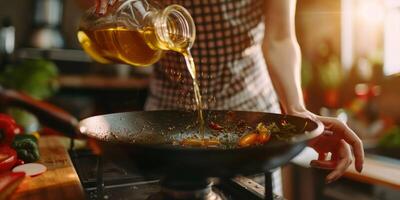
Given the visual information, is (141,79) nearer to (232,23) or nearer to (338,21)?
(338,21)

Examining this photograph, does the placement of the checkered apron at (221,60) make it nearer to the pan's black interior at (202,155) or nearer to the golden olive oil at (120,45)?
the golden olive oil at (120,45)

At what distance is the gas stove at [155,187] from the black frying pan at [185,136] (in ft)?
0.23

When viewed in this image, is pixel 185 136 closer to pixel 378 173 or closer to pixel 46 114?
pixel 46 114

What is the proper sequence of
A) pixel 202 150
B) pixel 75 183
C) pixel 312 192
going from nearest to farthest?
pixel 202 150, pixel 75 183, pixel 312 192

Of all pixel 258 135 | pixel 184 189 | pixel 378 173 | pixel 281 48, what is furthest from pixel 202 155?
pixel 378 173

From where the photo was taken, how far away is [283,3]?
121 cm

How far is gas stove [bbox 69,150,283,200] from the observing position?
66 cm

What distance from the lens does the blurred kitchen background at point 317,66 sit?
2496 mm

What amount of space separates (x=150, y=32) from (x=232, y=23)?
1.42 feet

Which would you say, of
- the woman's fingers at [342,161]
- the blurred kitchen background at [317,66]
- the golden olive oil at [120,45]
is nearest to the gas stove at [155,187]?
the woman's fingers at [342,161]

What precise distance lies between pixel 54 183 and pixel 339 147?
22.3 inches

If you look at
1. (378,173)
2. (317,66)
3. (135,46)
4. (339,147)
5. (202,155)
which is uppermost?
(135,46)

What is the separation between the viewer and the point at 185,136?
35.1 inches

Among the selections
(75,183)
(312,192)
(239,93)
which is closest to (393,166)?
(312,192)
